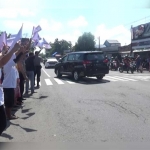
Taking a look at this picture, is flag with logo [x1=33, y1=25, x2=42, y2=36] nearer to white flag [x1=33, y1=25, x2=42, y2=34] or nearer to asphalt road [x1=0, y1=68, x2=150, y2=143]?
white flag [x1=33, y1=25, x2=42, y2=34]

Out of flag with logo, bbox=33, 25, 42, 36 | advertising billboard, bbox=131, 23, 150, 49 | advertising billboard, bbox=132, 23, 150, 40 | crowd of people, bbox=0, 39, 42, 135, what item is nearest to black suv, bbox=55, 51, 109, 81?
crowd of people, bbox=0, 39, 42, 135

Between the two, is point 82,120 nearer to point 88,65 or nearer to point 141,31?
point 88,65

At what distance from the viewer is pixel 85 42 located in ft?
242

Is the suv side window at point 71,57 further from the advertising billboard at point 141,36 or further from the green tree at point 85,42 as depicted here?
the green tree at point 85,42

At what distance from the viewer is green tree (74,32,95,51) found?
239 feet

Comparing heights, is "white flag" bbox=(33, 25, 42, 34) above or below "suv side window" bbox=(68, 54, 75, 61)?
above

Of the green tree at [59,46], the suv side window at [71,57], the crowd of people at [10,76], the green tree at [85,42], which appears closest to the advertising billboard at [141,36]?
the suv side window at [71,57]

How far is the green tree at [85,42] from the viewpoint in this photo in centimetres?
7291

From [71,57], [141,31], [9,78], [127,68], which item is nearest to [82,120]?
[9,78]

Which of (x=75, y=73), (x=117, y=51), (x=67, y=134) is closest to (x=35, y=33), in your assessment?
(x=67, y=134)

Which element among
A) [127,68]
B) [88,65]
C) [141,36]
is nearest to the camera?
[88,65]

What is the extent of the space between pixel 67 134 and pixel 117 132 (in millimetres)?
1016

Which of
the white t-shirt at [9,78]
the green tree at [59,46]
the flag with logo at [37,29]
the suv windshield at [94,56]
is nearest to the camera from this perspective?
the white t-shirt at [9,78]

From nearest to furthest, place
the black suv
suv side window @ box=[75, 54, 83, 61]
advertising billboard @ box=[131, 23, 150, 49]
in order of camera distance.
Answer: the black suv < suv side window @ box=[75, 54, 83, 61] < advertising billboard @ box=[131, 23, 150, 49]
